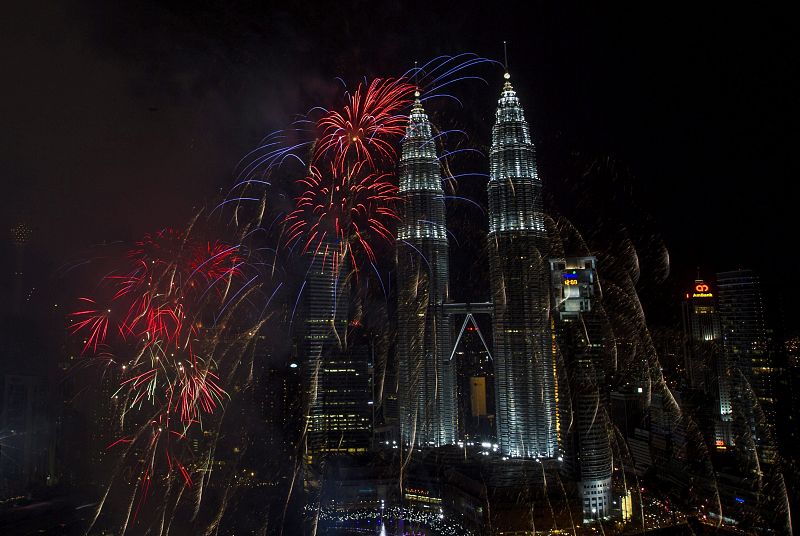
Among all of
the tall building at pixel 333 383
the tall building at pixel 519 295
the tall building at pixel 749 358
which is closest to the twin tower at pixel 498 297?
the tall building at pixel 519 295

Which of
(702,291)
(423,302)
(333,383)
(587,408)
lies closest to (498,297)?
(423,302)

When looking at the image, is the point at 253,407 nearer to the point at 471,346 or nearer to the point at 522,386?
the point at 522,386

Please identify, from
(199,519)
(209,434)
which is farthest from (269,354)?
(199,519)

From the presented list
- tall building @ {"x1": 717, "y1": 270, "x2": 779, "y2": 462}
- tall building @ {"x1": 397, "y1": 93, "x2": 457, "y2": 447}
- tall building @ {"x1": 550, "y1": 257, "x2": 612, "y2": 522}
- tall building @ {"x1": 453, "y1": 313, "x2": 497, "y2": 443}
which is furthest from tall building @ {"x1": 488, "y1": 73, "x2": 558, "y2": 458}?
tall building @ {"x1": 717, "y1": 270, "x2": 779, "y2": 462}

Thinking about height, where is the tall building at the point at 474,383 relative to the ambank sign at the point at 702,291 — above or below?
below

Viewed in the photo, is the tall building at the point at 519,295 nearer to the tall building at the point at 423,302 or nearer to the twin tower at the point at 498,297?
the twin tower at the point at 498,297

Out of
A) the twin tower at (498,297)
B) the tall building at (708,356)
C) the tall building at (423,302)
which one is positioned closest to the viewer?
the twin tower at (498,297)

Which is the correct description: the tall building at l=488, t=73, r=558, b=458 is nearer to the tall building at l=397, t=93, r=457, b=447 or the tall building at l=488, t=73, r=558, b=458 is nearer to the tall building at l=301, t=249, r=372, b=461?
the tall building at l=397, t=93, r=457, b=447
